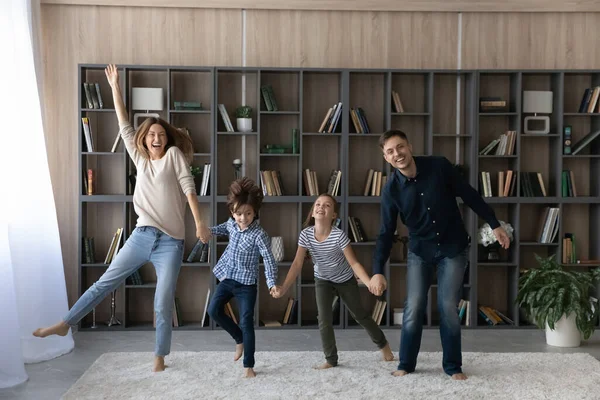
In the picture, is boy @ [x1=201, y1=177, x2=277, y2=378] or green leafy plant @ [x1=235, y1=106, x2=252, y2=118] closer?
boy @ [x1=201, y1=177, x2=277, y2=378]

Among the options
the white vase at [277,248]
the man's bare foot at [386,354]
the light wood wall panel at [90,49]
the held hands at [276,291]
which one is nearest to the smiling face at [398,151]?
the held hands at [276,291]

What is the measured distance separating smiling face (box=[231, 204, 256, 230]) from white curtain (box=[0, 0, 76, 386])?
144cm

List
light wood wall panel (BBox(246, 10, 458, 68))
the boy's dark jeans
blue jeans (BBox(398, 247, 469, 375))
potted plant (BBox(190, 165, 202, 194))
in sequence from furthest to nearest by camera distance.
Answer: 1. light wood wall panel (BBox(246, 10, 458, 68))
2. potted plant (BBox(190, 165, 202, 194))
3. the boy's dark jeans
4. blue jeans (BBox(398, 247, 469, 375))

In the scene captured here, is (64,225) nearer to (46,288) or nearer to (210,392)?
(46,288)

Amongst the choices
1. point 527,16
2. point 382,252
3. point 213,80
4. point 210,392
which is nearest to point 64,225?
point 213,80

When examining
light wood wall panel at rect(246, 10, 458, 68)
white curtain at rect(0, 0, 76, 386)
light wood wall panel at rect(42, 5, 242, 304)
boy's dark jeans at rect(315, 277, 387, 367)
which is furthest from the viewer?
light wood wall panel at rect(246, 10, 458, 68)

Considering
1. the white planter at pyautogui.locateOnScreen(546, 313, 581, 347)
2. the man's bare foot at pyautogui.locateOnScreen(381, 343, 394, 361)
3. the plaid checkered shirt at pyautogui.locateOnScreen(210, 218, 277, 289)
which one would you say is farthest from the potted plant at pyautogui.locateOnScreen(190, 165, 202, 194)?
the white planter at pyautogui.locateOnScreen(546, 313, 581, 347)

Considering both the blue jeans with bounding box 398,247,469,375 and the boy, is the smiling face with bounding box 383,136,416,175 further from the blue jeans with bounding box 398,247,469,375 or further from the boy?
the boy

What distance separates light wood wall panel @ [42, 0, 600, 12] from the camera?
A: 596 cm

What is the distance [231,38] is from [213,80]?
503mm

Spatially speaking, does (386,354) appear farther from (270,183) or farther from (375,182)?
(270,183)

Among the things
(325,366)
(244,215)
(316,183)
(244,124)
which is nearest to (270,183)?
(316,183)

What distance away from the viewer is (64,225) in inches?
237

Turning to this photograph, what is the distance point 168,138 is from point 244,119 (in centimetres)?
146
